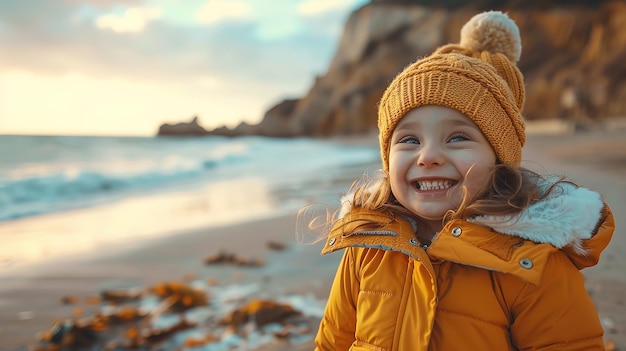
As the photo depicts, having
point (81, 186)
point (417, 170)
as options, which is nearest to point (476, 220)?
point (417, 170)

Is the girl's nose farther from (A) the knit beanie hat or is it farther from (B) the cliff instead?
(B) the cliff

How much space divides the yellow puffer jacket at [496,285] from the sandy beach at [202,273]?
2.20 feet

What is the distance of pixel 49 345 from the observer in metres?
2.34

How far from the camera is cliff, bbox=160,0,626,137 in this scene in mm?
24922

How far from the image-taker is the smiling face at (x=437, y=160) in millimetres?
1459

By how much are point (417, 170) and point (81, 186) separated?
7229 mm

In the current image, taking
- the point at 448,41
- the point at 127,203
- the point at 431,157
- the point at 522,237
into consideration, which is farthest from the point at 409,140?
the point at 448,41

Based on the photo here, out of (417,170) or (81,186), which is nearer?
(417,170)

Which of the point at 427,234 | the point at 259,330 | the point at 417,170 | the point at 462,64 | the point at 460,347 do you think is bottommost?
the point at 259,330

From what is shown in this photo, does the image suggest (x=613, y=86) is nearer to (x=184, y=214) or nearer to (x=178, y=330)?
(x=184, y=214)

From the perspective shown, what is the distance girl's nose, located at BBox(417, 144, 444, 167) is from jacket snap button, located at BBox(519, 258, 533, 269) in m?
0.34

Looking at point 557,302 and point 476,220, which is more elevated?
point 476,220

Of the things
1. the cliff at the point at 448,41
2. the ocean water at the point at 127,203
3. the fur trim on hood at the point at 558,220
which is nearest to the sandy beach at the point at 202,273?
the ocean water at the point at 127,203

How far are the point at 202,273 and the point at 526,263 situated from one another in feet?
8.05
